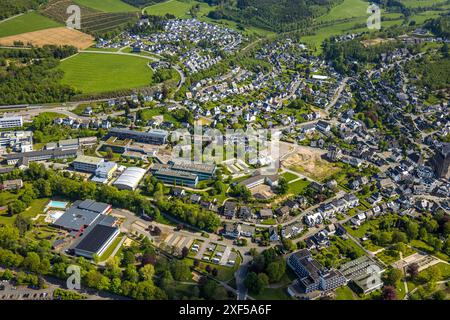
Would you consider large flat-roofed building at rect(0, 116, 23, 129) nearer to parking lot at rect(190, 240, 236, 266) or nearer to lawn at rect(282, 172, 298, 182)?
parking lot at rect(190, 240, 236, 266)

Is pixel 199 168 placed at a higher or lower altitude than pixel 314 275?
higher

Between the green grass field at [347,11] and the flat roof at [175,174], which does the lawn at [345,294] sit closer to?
the flat roof at [175,174]

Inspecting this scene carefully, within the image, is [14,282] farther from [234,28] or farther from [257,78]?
[234,28]

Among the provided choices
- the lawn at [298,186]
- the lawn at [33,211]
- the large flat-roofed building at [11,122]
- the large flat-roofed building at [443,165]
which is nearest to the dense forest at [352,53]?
the large flat-roofed building at [443,165]

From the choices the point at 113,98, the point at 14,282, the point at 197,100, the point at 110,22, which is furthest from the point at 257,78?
the point at 14,282

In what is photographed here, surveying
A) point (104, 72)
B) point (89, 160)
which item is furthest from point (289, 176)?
point (104, 72)

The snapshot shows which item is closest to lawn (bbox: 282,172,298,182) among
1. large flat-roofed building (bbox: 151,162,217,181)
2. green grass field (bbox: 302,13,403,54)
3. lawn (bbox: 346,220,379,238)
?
large flat-roofed building (bbox: 151,162,217,181)

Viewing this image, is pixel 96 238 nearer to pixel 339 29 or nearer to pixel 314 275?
pixel 314 275
